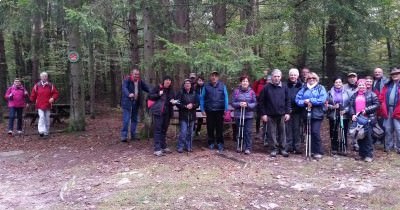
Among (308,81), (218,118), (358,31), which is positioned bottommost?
(218,118)

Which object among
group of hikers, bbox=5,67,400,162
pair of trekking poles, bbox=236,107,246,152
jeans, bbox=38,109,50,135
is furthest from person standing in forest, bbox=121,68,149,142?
jeans, bbox=38,109,50,135

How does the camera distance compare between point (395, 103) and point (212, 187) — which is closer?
point (212, 187)

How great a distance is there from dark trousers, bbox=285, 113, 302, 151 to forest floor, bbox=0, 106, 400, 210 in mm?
350

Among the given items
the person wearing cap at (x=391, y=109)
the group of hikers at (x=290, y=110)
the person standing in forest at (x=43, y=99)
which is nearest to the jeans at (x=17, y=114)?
the person standing in forest at (x=43, y=99)

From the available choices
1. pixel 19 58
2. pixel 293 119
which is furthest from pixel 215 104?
pixel 19 58

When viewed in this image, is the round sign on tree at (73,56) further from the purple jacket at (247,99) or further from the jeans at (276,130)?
the jeans at (276,130)

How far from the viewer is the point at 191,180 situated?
7.19 m

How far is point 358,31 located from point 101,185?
7.47m

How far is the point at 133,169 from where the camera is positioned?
26.3 ft

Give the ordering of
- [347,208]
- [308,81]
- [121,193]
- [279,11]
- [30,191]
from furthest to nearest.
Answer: [279,11] < [308,81] < [30,191] < [121,193] < [347,208]

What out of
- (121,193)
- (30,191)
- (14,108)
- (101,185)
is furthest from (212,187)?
(14,108)

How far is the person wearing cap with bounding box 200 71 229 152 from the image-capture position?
30.1 ft

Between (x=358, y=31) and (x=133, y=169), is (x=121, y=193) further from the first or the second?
(x=358, y=31)

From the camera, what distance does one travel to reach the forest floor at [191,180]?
6259 mm
